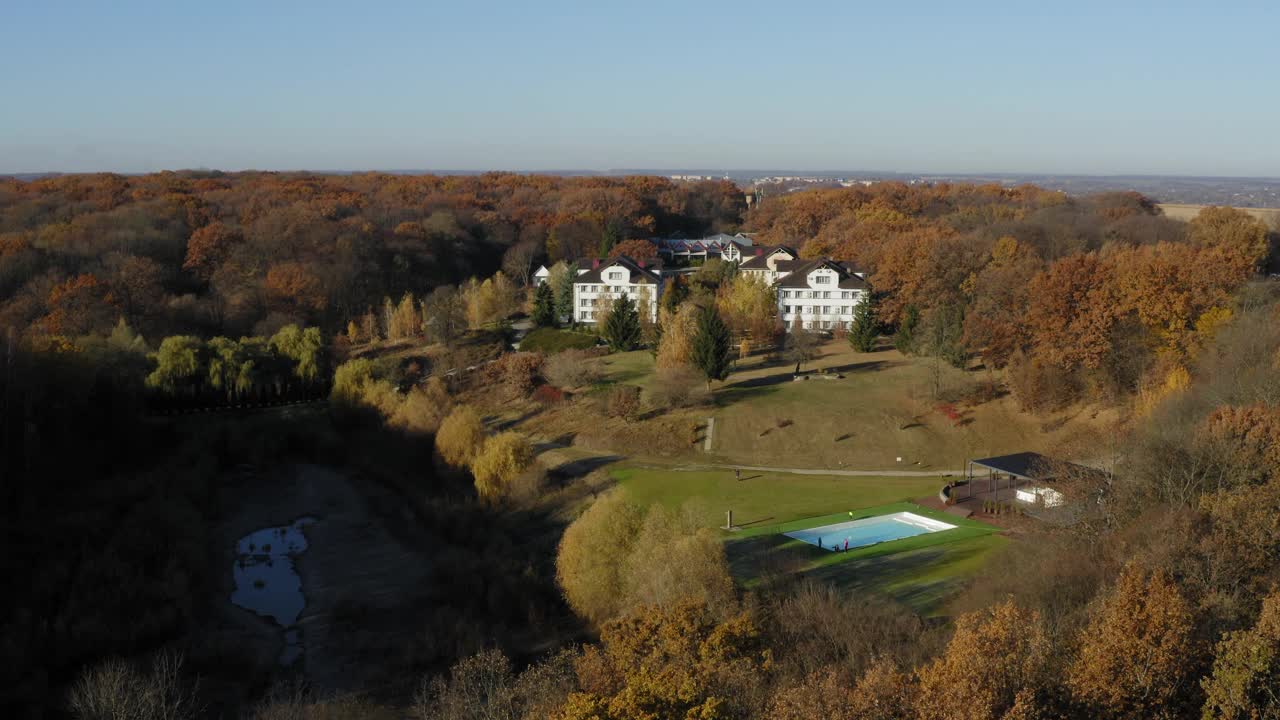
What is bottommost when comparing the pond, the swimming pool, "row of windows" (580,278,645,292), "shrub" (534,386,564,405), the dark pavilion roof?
the pond

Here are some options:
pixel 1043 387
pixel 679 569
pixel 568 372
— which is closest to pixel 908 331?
pixel 1043 387

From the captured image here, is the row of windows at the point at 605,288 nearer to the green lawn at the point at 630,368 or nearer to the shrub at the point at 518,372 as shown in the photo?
the green lawn at the point at 630,368

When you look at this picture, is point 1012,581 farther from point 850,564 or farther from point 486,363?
point 486,363

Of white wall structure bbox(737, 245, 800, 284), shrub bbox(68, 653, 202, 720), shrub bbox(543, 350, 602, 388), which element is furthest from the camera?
white wall structure bbox(737, 245, 800, 284)

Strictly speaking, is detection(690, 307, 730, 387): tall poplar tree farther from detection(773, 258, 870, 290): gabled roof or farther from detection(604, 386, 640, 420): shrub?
detection(773, 258, 870, 290): gabled roof

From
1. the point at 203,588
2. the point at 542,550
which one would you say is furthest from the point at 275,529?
the point at 542,550

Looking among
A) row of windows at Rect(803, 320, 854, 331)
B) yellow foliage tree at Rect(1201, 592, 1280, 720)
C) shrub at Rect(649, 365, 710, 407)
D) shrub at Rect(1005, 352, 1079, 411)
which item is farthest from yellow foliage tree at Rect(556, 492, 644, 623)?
row of windows at Rect(803, 320, 854, 331)

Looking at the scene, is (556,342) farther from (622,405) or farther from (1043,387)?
(1043,387)
